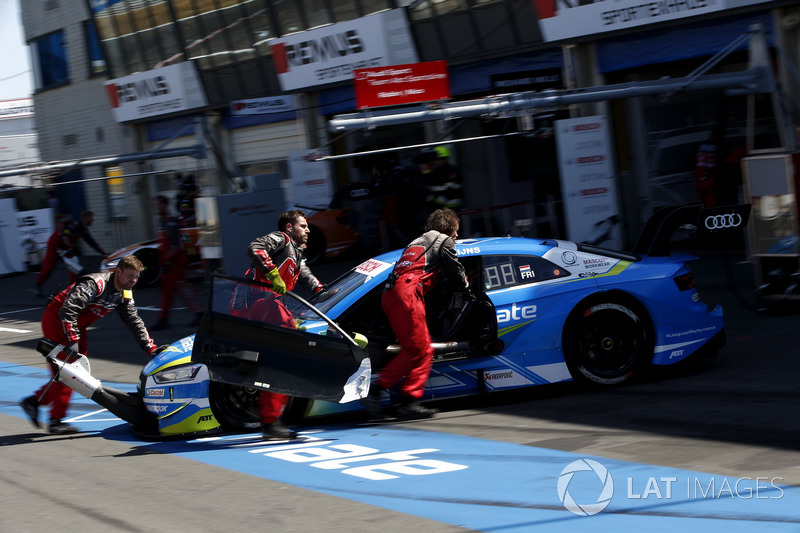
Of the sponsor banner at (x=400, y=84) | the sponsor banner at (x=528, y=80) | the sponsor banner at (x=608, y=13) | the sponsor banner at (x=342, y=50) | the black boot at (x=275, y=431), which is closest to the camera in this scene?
the black boot at (x=275, y=431)

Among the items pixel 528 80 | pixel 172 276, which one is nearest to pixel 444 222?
pixel 172 276

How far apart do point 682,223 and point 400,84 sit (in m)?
5.09

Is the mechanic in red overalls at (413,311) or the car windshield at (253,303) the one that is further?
the mechanic in red overalls at (413,311)

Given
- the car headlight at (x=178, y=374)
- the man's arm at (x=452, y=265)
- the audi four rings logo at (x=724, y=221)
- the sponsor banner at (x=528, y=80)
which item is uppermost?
the sponsor banner at (x=528, y=80)

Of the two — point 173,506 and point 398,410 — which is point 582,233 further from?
point 173,506

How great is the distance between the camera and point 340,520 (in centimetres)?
538

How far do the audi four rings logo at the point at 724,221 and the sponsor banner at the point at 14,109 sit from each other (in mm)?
60446

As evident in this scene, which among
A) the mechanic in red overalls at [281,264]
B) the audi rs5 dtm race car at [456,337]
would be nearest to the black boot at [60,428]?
the audi rs5 dtm race car at [456,337]

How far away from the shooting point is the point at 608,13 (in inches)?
667

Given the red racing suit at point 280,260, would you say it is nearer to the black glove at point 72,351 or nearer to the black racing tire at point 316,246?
the black glove at point 72,351

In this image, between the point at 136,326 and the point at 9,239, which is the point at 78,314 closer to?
the point at 136,326

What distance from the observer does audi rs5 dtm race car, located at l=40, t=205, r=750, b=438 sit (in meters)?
7.10

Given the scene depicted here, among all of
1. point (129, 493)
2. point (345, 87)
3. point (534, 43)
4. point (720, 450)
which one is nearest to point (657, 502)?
point (720, 450)

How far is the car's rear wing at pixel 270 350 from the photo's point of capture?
7012mm
